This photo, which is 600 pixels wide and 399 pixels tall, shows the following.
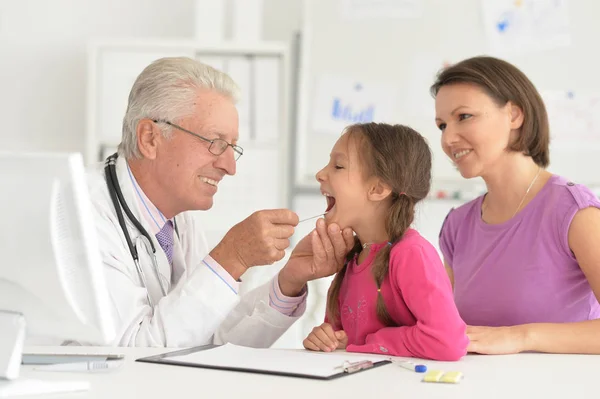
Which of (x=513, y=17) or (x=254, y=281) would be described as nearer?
(x=254, y=281)

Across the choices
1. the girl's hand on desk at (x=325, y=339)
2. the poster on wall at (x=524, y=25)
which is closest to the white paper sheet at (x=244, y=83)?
the poster on wall at (x=524, y=25)

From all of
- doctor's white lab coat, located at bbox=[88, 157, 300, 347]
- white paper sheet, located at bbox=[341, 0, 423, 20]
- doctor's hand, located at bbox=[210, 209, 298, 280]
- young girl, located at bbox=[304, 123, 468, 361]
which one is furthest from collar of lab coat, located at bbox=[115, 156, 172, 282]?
white paper sheet, located at bbox=[341, 0, 423, 20]

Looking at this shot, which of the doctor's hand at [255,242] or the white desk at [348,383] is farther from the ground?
the doctor's hand at [255,242]

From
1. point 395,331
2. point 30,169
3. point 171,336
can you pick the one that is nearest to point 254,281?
point 171,336

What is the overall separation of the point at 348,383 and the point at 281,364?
0.16 m

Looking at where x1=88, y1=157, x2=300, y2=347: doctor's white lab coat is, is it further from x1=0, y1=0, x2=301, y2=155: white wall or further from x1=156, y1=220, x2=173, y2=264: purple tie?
x1=0, y1=0, x2=301, y2=155: white wall

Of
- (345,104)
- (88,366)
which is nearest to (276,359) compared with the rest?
(88,366)

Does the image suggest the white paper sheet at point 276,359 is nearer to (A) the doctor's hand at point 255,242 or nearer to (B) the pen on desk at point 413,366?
(B) the pen on desk at point 413,366

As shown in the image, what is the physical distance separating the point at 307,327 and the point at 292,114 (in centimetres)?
108

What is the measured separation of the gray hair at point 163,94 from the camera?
6.48 feet

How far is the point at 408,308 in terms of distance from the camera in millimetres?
1578

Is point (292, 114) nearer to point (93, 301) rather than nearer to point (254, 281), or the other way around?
point (254, 281)

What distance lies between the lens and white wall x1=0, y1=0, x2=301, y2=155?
3.66 m

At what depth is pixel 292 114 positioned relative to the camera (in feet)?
11.7
